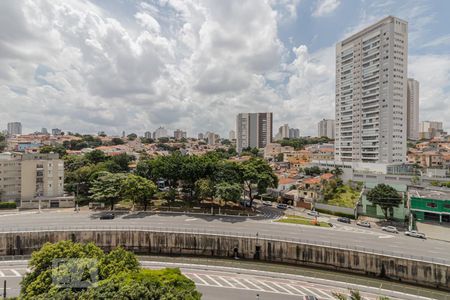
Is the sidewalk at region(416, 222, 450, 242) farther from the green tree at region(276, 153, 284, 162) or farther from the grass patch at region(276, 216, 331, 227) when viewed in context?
the green tree at region(276, 153, 284, 162)

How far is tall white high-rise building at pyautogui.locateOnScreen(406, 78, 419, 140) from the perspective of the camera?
124 metres

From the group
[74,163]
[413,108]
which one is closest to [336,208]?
[74,163]

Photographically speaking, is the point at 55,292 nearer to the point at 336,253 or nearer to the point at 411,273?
the point at 336,253

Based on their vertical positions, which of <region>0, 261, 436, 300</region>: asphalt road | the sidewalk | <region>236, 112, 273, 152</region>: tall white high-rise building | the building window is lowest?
<region>0, 261, 436, 300</region>: asphalt road

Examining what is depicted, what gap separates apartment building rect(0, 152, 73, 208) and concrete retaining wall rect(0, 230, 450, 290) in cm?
1641

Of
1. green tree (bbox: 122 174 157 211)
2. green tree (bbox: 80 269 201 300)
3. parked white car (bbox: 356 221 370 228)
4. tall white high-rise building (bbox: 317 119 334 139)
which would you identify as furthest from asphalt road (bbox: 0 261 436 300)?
tall white high-rise building (bbox: 317 119 334 139)

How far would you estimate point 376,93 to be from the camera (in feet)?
209

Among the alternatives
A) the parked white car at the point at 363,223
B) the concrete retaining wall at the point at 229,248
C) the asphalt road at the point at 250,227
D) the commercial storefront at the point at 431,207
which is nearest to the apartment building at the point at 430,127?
the commercial storefront at the point at 431,207

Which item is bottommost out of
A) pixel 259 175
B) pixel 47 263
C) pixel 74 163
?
pixel 47 263

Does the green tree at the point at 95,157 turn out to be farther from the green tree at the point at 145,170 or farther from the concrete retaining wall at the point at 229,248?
the concrete retaining wall at the point at 229,248

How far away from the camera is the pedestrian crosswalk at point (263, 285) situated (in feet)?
61.9

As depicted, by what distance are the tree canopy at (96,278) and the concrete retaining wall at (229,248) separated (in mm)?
12518

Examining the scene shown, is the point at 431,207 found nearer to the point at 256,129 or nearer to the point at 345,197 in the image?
the point at 345,197

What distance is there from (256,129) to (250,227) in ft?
409
